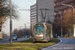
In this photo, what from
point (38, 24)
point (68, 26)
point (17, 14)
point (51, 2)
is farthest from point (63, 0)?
point (38, 24)

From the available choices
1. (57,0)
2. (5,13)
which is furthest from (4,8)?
(57,0)

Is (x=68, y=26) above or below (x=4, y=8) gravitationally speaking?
below

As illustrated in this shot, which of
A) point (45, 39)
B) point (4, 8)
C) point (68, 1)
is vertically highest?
point (68, 1)

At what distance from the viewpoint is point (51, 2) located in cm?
14162

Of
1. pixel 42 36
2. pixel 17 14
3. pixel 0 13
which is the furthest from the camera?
pixel 17 14

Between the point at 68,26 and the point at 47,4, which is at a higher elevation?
the point at 47,4

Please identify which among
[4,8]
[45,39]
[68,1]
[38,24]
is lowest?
[45,39]

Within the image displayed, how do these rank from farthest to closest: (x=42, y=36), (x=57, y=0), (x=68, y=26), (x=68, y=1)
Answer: (x=57, y=0)
(x=68, y=1)
(x=68, y=26)
(x=42, y=36)

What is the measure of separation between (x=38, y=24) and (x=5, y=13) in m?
10.9

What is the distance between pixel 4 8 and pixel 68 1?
71788 mm

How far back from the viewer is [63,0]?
109 m

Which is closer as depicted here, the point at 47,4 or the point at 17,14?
the point at 17,14

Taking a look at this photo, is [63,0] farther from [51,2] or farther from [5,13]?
[5,13]

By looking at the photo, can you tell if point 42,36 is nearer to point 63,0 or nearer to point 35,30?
point 35,30
